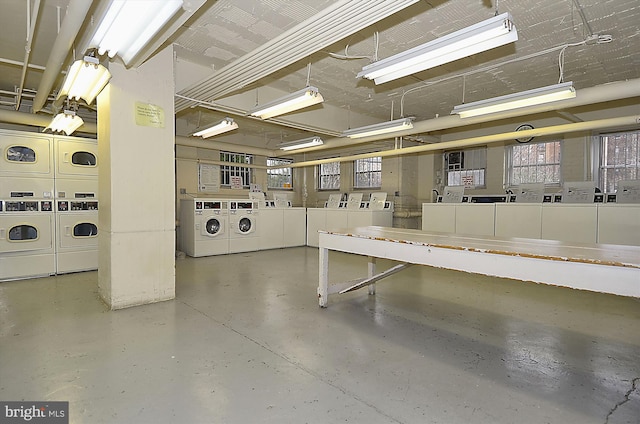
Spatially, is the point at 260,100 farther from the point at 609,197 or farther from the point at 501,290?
the point at 609,197

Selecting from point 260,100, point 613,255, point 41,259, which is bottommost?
point 41,259

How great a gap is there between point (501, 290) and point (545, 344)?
1784mm

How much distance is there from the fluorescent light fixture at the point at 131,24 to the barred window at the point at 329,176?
6801mm

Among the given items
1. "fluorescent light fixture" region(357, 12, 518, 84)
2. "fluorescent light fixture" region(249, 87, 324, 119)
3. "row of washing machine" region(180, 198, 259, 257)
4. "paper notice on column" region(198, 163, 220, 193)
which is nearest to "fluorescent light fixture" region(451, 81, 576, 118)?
"fluorescent light fixture" region(357, 12, 518, 84)

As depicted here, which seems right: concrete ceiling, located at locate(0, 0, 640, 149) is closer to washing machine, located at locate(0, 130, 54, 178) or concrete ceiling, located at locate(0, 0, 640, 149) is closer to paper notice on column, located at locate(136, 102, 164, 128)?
paper notice on column, located at locate(136, 102, 164, 128)

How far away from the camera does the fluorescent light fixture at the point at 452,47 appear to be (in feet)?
6.88

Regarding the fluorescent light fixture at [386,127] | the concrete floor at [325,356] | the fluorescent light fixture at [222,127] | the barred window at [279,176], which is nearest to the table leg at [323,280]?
the concrete floor at [325,356]

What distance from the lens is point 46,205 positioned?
4711 millimetres

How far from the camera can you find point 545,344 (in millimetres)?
2648

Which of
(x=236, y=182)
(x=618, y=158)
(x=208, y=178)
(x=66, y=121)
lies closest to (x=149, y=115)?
(x=66, y=121)

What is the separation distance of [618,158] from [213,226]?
7.40 meters

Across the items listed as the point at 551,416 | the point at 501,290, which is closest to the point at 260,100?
the point at 501,290

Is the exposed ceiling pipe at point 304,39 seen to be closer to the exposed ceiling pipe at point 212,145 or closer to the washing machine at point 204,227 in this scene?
the exposed ceiling pipe at point 212,145

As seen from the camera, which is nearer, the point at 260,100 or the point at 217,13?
the point at 217,13
